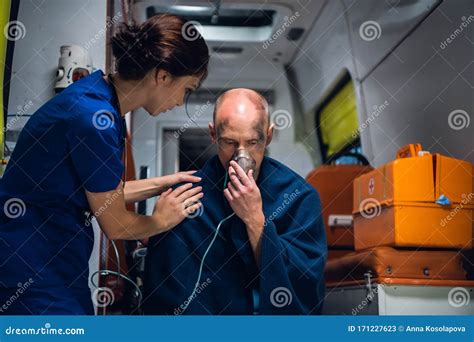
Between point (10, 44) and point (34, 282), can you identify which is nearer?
point (34, 282)

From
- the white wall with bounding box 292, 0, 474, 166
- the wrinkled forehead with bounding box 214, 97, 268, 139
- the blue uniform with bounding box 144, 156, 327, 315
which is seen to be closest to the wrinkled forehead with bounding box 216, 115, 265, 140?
the wrinkled forehead with bounding box 214, 97, 268, 139

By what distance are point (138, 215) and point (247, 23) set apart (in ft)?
9.70

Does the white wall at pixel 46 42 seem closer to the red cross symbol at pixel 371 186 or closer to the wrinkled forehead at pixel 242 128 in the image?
the wrinkled forehead at pixel 242 128

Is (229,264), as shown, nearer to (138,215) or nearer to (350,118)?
(138,215)

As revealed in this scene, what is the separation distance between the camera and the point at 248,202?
1905mm

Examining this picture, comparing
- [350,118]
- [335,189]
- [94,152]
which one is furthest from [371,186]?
[350,118]

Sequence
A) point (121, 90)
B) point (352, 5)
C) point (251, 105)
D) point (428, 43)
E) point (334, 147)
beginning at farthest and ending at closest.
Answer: point (334, 147) < point (352, 5) < point (428, 43) < point (251, 105) < point (121, 90)

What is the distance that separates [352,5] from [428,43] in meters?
0.99

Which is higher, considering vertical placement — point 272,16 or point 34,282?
point 272,16

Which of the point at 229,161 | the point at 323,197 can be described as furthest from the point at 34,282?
the point at 323,197

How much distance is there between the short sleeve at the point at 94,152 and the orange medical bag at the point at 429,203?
130cm

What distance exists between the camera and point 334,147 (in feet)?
16.1

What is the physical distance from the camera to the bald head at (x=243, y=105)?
2.16m
